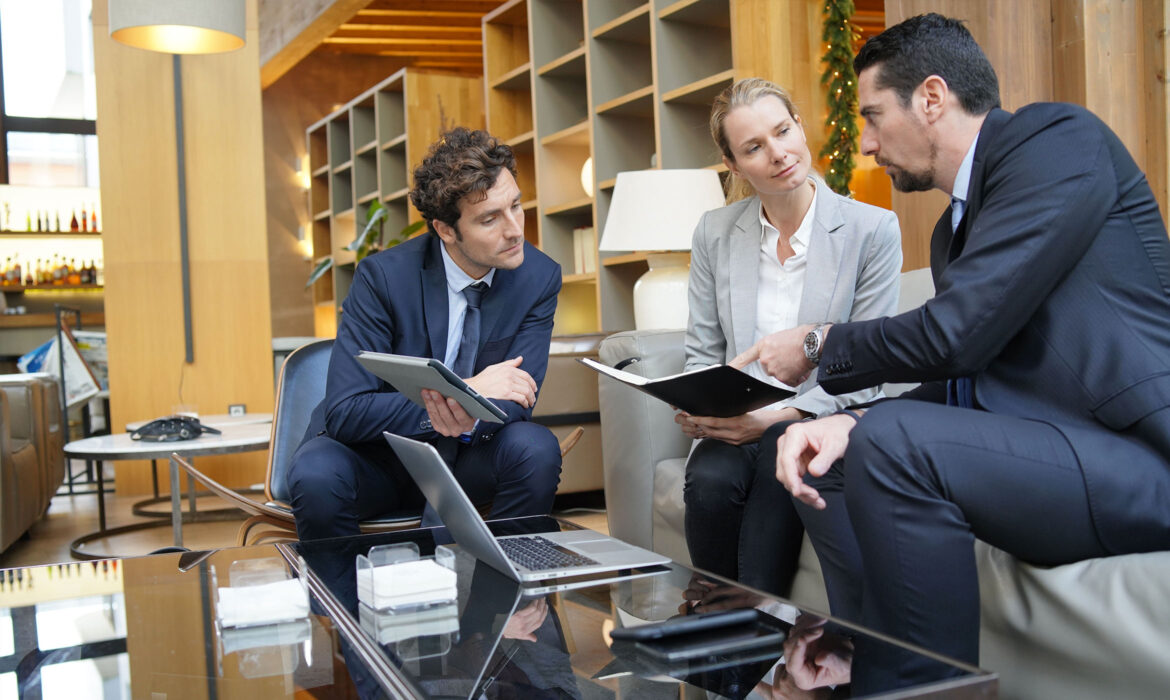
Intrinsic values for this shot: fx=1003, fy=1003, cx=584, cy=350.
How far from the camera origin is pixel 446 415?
178 centimetres

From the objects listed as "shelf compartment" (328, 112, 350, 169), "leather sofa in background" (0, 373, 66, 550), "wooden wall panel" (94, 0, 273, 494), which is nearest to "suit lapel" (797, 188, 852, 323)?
"leather sofa in background" (0, 373, 66, 550)

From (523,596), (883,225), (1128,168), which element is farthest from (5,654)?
(883,225)

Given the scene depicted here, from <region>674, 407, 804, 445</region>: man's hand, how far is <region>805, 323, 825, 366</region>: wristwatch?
0.30m

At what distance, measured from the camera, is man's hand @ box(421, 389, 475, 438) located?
5.76ft

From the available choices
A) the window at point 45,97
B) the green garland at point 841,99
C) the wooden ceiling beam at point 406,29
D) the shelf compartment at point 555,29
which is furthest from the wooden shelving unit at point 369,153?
the green garland at point 841,99

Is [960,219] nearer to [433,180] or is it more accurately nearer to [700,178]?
[433,180]

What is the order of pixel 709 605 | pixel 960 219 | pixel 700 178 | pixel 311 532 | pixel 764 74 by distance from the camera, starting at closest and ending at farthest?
pixel 709 605 < pixel 960 219 < pixel 311 532 < pixel 700 178 < pixel 764 74

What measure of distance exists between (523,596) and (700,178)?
2.29m

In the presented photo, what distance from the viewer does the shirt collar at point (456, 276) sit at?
6.82 feet

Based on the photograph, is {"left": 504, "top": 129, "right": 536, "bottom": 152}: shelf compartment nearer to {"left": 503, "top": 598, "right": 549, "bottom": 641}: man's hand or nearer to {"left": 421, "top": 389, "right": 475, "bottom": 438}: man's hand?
{"left": 421, "top": 389, "right": 475, "bottom": 438}: man's hand

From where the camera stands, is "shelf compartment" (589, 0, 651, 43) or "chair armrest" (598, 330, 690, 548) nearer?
"chair armrest" (598, 330, 690, 548)

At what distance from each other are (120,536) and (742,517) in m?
2.75

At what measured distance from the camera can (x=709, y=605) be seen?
1.09 meters

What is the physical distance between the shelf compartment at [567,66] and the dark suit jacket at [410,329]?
3262 millimetres
